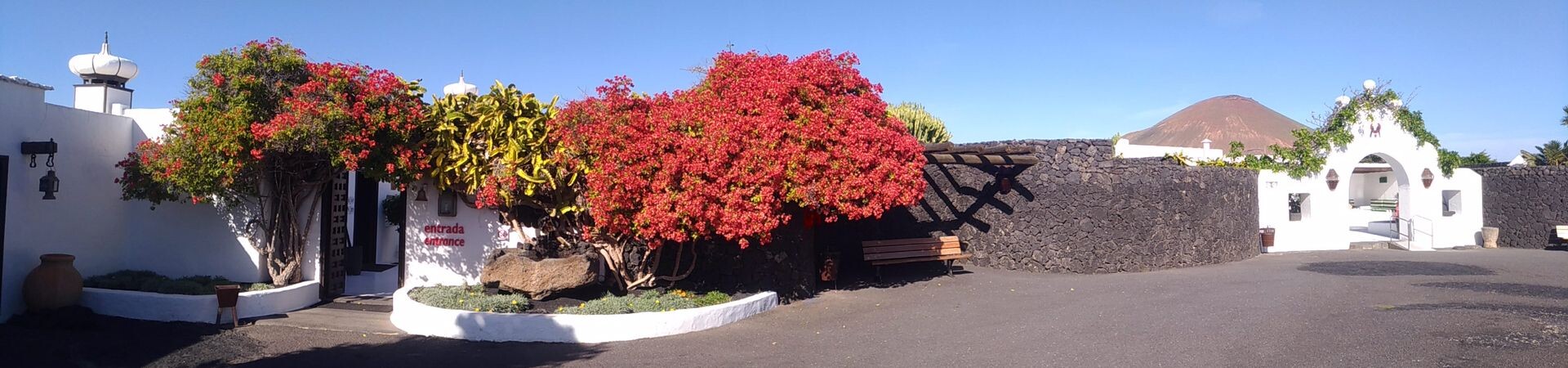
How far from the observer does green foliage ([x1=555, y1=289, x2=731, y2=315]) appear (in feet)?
29.8

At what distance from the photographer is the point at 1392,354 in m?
7.11

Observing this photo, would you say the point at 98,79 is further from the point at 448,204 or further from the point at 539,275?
the point at 539,275

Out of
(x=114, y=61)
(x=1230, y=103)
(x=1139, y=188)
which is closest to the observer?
(x=114, y=61)

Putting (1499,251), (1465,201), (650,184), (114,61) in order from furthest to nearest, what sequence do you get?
(1465,201)
(1499,251)
(114,61)
(650,184)

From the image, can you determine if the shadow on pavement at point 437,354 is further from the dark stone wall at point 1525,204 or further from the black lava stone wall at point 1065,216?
the dark stone wall at point 1525,204

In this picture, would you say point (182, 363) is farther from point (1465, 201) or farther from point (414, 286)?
point (1465, 201)

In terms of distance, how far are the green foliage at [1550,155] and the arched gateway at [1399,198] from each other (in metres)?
2.62

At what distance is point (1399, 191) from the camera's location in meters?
20.3

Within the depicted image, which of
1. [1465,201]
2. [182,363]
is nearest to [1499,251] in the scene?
[1465,201]

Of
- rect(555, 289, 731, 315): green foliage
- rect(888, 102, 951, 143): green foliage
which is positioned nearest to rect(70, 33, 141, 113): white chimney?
rect(555, 289, 731, 315): green foliage

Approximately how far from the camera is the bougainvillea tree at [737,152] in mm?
9008

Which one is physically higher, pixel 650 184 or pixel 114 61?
pixel 114 61

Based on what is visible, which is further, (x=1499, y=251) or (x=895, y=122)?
(x=1499, y=251)

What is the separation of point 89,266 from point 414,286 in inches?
149
